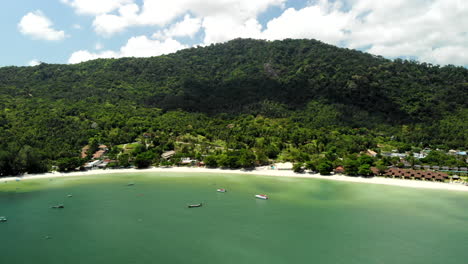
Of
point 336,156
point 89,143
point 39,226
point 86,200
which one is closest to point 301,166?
point 336,156

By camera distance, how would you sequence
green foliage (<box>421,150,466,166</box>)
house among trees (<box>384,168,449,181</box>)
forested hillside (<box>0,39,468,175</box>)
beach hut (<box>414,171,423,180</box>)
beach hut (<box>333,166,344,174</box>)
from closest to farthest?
house among trees (<box>384,168,449,181</box>)
beach hut (<box>414,171,423,180</box>)
green foliage (<box>421,150,466,166</box>)
beach hut (<box>333,166,344,174</box>)
forested hillside (<box>0,39,468,175</box>)

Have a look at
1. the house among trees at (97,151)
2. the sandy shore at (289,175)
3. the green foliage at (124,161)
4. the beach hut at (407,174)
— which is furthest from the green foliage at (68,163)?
the beach hut at (407,174)

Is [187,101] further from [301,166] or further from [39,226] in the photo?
[39,226]

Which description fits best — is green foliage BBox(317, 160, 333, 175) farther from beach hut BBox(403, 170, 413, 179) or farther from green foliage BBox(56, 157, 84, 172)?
green foliage BBox(56, 157, 84, 172)

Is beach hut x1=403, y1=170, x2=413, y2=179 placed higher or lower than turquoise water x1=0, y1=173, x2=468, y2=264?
higher

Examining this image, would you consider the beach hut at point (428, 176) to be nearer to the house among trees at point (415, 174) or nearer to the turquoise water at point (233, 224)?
the house among trees at point (415, 174)

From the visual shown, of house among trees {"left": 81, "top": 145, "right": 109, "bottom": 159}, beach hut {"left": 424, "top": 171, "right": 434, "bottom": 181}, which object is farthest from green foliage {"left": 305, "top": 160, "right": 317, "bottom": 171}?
house among trees {"left": 81, "top": 145, "right": 109, "bottom": 159}
